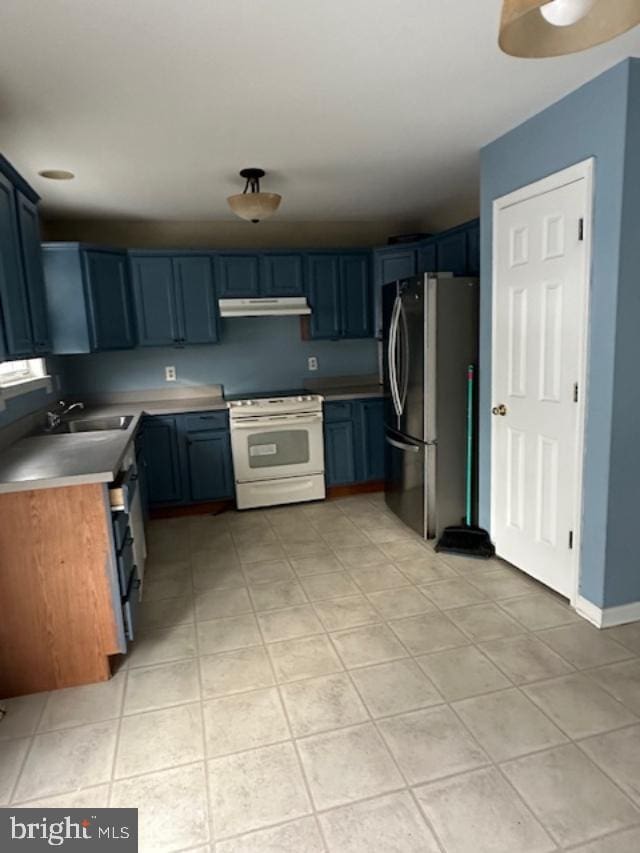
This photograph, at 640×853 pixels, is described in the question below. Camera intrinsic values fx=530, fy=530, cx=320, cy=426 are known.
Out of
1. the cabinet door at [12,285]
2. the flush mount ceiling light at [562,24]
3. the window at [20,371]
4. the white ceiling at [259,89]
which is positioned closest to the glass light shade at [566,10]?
the flush mount ceiling light at [562,24]

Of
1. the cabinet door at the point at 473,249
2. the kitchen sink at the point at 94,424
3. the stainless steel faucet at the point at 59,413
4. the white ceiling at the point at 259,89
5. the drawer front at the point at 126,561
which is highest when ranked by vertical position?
the white ceiling at the point at 259,89

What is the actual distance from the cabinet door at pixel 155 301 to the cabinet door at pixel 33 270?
0.93 m

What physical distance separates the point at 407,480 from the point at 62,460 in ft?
7.12

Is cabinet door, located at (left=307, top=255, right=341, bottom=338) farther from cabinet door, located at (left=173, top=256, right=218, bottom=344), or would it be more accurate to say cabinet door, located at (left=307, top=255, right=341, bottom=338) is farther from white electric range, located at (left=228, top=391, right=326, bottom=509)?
cabinet door, located at (left=173, top=256, right=218, bottom=344)

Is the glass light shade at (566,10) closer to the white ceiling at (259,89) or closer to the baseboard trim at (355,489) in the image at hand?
the white ceiling at (259,89)

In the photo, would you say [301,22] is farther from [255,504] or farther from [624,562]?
[255,504]

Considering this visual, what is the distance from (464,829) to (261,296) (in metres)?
3.69

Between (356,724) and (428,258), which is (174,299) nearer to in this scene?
(428,258)

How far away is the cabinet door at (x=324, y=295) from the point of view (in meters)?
4.40

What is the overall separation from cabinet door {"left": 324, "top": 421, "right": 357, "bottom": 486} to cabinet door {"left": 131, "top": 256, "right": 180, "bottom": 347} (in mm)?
1448

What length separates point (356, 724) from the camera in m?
1.87

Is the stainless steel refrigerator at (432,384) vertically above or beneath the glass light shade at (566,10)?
beneath

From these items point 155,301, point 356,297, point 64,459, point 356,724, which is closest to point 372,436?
point 356,297

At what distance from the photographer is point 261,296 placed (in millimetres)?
4312
